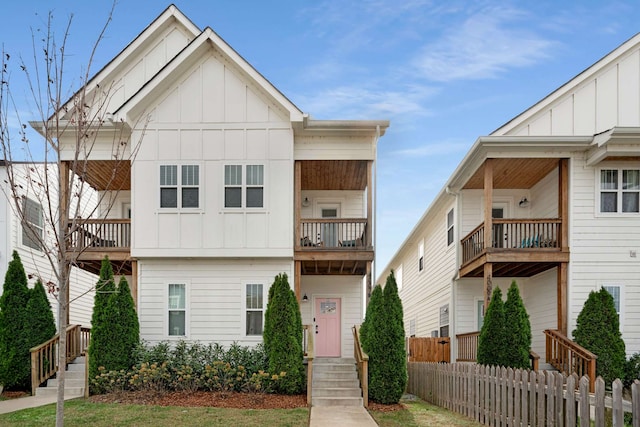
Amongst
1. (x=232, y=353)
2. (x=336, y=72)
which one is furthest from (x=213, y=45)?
(x=232, y=353)

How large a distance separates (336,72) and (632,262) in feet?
32.4

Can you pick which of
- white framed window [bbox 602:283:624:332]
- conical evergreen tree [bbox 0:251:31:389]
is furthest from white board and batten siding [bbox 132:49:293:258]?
white framed window [bbox 602:283:624:332]

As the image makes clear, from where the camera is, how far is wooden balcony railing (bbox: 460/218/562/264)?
16797mm

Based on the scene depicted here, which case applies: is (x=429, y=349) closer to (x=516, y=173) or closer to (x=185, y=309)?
(x=516, y=173)

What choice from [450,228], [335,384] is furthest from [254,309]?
[450,228]

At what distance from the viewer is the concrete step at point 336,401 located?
13.8 meters

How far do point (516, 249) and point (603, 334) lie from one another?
3.06 metres

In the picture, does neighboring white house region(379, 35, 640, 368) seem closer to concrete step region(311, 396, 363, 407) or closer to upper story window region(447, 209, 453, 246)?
upper story window region(447, 209, 453, 246)

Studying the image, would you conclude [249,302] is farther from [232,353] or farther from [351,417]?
[351,417]

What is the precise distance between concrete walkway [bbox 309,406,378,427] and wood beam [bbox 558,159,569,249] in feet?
25.3

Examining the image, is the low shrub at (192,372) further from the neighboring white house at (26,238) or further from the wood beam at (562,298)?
the wood beam at (562,298)

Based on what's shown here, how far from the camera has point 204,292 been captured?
56.2 ft

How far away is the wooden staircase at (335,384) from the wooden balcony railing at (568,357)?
5.40 m

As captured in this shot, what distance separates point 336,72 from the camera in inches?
595
